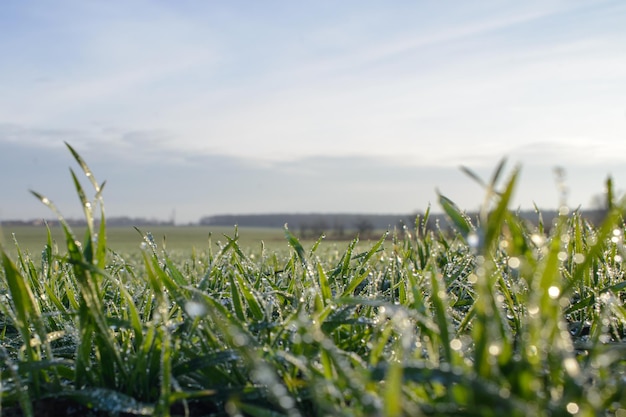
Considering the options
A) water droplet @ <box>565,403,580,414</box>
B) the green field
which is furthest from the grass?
the green field

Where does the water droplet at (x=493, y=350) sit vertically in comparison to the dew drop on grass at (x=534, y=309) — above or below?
below

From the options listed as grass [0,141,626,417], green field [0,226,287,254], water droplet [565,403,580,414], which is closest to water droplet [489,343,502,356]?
grass [0,141,626,417]

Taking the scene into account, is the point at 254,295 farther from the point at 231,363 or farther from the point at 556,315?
the point at 556,315

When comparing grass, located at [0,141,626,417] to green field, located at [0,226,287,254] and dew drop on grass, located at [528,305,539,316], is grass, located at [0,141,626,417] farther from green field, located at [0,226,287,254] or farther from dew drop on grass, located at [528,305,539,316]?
green field, located at [0,226,287,254]

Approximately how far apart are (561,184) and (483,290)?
19.9 inches

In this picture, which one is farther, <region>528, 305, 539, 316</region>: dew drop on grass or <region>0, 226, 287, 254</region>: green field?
<region>0, 226, 287, 254</region>: green field

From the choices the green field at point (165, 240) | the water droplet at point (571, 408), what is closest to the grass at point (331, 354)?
the water droplet at point (571, 408)

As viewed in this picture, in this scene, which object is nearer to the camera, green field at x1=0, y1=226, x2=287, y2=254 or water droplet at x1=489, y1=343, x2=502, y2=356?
water droplet at x1=489, y1=343, x2=502, y2=356

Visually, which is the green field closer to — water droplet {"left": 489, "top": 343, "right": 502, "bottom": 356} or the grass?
the grass

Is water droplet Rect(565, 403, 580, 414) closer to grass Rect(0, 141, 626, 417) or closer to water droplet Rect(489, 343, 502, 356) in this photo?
grass Rect(0, 141, 626, 417)

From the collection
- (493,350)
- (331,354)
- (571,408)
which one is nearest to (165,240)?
(331,354)

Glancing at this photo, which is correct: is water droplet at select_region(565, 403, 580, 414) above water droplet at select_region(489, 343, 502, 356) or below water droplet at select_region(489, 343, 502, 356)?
below

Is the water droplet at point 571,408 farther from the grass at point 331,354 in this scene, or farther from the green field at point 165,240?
the green field at point 165,240

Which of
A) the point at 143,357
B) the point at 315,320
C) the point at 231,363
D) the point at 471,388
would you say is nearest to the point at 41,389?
the point at 143,357
